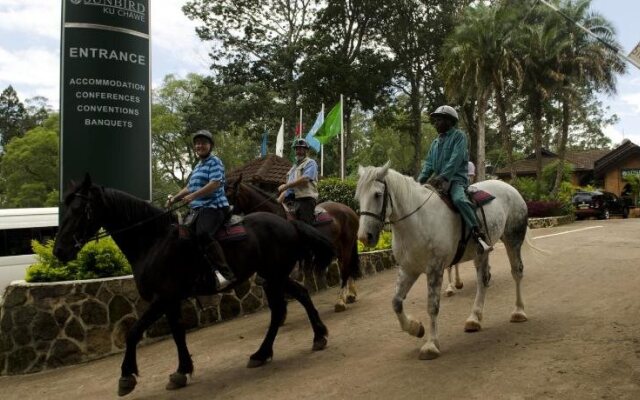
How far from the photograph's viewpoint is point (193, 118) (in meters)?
32.6

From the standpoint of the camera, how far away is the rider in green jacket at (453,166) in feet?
19.4

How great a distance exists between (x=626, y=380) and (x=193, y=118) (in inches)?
1202

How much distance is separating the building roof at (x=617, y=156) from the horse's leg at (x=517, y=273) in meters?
37.8

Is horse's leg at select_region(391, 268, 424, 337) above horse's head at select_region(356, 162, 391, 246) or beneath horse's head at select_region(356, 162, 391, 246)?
beneath

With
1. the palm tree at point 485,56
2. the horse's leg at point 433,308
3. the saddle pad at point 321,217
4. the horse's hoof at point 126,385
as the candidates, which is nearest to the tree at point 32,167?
the palm tree at point 485,56

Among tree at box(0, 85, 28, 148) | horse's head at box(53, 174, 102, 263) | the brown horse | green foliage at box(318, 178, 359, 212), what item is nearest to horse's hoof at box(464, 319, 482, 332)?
the brown horse

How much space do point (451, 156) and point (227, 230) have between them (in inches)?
104

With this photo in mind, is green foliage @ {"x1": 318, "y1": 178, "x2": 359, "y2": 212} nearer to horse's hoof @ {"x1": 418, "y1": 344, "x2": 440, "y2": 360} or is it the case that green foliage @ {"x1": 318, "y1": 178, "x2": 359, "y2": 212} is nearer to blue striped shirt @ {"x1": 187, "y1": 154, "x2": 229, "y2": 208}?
blue striped shirt @ {"x1": 187, "y1": 154, "x2": 229, "y2": 208}

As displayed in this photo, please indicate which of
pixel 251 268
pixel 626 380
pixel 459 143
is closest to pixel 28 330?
pixel 251 268

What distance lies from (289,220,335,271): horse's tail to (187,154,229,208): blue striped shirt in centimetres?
121

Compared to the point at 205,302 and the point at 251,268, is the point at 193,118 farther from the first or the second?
the point at 251,268

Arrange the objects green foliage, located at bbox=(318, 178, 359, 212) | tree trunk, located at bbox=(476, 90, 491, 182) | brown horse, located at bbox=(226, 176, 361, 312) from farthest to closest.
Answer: tree trunk, located at bbox=(476, 90, 491, 182) → green foliage, located at bbox=(318, 178, 359, 212) → brown horse, located at bbox=(226, 176, 361, 312)

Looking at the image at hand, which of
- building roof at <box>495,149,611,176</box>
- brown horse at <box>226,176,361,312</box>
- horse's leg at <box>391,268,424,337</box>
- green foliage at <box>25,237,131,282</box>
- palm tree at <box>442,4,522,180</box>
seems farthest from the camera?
building roof at <box>495,149,611,176</box>

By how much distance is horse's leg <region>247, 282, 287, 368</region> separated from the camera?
20.0ft
